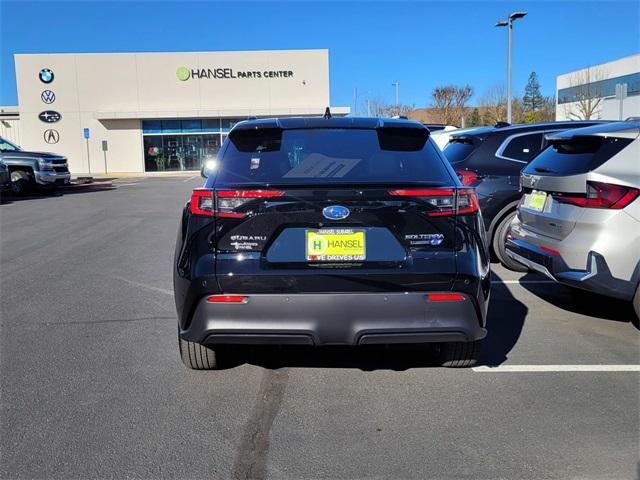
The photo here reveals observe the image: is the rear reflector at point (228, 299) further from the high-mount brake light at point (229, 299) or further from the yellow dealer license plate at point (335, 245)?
the yellow dealer license plate at point (335, 245)

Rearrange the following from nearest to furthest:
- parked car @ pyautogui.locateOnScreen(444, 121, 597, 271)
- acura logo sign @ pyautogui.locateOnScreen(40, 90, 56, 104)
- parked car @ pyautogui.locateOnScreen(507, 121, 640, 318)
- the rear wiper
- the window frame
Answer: parked car @ pyautogui.locateOnScreen(507, 121, 640, 318), the rear wiper, parked car @ pyautogui.locateOnScreen(444, 121, 597, 271), the window frame, acura logo sign @ pyautogui.locateOnScreen(40, 90, 56, 104)

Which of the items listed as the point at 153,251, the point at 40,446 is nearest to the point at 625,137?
the point at 40,446

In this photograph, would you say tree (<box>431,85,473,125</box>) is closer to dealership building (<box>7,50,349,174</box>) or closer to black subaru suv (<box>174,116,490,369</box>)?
dealership building (<box>7,50,349,174</box>)

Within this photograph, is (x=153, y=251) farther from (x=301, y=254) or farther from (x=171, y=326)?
(x=301, y=254)

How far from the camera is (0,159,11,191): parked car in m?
18.0

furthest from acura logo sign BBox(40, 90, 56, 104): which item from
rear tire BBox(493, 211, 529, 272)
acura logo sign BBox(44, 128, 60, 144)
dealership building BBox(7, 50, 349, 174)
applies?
rear tire BBox(493, 211, 529, 272)

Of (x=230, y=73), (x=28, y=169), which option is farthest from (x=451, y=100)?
(x=28, y=169)

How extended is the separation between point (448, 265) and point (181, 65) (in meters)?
36.0

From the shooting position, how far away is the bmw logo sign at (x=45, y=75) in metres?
36.6

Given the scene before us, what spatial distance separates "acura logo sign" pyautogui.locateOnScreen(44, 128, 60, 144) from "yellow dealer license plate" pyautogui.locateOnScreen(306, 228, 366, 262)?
38.3 meters

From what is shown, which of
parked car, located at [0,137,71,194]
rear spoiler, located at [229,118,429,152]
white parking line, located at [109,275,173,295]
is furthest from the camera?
parked car, located at [0,137,71,194]

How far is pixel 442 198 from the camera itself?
3.40 m

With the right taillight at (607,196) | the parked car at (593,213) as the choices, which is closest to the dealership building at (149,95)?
the parked car at (593,213)

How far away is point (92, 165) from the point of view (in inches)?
1478
